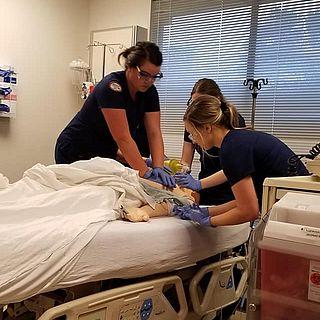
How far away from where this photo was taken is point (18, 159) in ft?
11.1

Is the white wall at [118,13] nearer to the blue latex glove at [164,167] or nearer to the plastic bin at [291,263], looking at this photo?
the blue latex glove at [164,167]

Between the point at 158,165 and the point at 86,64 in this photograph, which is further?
the point at 86,64

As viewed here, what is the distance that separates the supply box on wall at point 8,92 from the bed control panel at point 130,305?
224 centimetres

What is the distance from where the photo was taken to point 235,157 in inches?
55.8

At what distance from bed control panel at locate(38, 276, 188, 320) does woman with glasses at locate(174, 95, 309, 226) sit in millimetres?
308

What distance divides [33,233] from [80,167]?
519 millimetres

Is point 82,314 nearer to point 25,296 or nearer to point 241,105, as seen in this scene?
point 25,296

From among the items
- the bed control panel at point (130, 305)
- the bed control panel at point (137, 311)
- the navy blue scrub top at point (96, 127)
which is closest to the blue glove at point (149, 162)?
the navy blue scrub top at point (96, 127)

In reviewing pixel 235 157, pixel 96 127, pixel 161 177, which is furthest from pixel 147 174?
pixel 235 157

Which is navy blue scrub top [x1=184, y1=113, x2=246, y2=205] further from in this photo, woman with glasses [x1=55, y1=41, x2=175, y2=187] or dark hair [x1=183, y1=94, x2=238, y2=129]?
dark hair [x1=183, y1=94, x2=238, y2=129]

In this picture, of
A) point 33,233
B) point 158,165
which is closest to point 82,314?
point 33,233

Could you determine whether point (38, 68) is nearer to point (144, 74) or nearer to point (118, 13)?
point (118, 13)

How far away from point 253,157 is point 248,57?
6.07 ft

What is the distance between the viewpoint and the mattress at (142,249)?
1199mm
